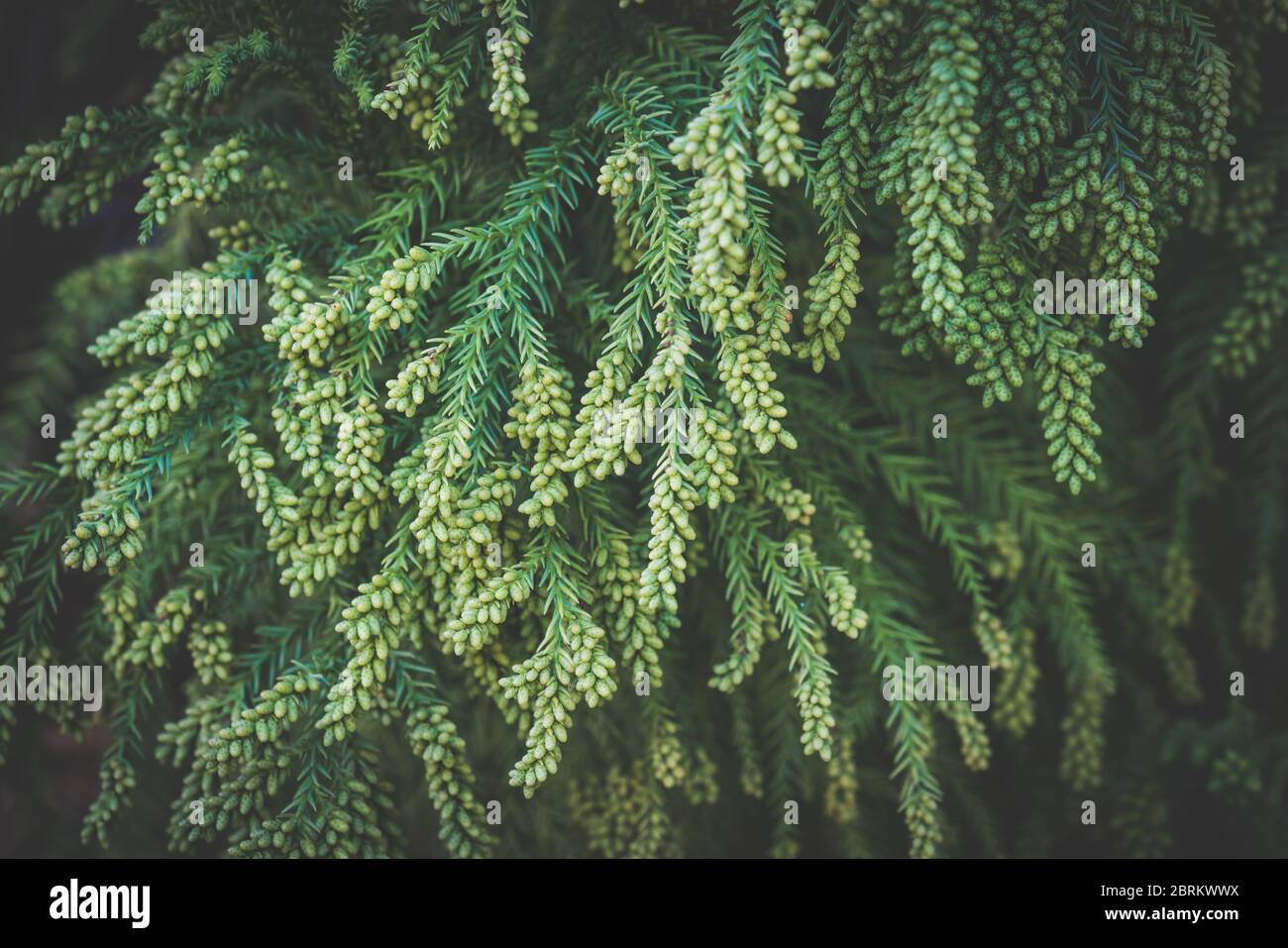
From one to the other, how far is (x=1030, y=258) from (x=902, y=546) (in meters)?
1.00

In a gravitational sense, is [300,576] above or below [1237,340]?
below

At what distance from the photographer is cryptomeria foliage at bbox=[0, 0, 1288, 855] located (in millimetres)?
1318

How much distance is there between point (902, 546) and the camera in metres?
2.26

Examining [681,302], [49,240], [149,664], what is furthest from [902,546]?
[49,240]

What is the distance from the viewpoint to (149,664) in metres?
1.62

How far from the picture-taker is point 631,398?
1315 millimetres

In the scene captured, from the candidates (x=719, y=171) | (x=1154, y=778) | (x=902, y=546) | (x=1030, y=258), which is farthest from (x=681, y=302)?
(x=1154, y=778)

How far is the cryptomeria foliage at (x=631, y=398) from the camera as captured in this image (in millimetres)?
1318

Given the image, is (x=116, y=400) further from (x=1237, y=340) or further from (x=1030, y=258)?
(x=1237, y=340)
